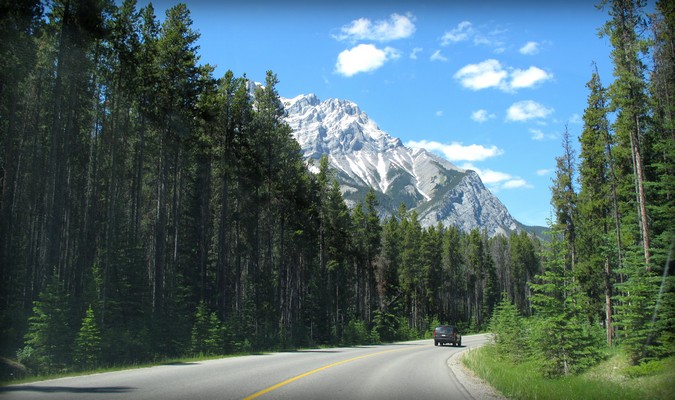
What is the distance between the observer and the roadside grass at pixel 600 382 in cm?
1048

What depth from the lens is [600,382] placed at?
487 inches

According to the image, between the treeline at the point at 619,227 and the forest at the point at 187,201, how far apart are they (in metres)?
0.10

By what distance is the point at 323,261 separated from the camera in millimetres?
49406

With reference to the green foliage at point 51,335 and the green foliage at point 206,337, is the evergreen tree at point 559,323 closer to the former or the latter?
the green foliage at point 51,335

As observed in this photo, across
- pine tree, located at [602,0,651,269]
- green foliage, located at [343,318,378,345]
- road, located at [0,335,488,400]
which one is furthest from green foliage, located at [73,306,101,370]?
green foliage, located at [343,318,378,345]

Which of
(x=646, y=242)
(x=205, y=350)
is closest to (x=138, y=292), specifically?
(x=205, y=350)

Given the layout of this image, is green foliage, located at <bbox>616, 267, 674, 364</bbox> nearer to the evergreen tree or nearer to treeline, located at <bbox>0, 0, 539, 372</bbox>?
the evergreen tree

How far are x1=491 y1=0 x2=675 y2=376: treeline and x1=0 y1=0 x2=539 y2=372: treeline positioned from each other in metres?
16.9

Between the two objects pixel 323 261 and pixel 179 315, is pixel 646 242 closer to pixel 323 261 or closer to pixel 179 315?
pixel 179 315

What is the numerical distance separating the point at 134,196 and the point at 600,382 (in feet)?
92.0

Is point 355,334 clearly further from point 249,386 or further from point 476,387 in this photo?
point 249,386

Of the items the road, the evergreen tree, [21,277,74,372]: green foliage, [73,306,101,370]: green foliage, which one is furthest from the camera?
[73,306,101,370]: green foliage

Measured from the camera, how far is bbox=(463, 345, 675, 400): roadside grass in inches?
412

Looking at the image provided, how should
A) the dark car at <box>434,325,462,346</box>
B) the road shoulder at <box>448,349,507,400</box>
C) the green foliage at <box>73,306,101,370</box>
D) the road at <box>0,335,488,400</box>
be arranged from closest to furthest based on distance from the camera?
the road at <box>0,335,488,400</box> → the road shoulder at <box>448,349,507,400</box> → the green foliage at <box>73,306,101,370</box> → the dark car at <box>434,325,462,346</box>
